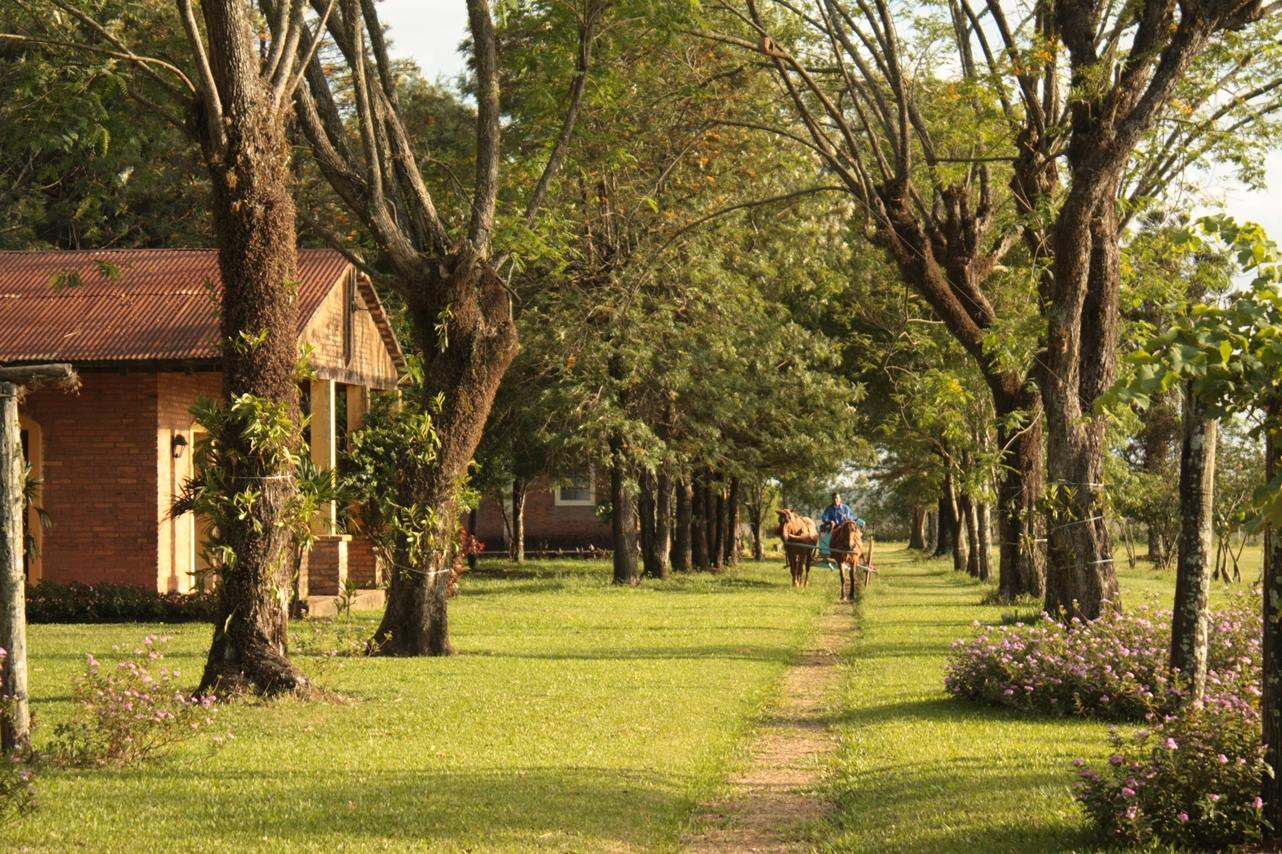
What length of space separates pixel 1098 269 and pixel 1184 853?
400 inches

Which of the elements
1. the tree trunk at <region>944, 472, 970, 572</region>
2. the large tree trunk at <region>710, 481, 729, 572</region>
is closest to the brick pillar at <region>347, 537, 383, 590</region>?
the large tree trunk at <region>710, 481, 729, 572</region>

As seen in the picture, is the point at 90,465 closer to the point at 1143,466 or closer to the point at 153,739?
the point at 153,739

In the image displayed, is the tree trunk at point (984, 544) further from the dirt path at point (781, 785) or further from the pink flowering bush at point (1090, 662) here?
the pink flowering bush at point (1090, 662)

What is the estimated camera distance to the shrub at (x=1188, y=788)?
7371mm

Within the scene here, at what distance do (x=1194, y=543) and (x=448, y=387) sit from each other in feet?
31.7

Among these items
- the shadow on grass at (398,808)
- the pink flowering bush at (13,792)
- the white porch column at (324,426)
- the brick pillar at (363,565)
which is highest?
the white porch column at (324,426)

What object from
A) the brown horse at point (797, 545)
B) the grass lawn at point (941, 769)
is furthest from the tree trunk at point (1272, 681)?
the brown horse at point (797, 545)

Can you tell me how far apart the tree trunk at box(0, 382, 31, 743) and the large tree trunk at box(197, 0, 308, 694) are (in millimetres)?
3092

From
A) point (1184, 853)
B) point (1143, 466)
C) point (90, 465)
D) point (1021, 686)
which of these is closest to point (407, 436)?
point (1021, 686)

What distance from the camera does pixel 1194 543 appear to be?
941 cm

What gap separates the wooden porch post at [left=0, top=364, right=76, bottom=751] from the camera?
9.74m

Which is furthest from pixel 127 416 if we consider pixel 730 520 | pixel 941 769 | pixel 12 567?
pixel 730 520

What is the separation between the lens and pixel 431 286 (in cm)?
1698

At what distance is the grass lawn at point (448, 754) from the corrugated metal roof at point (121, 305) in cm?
437
